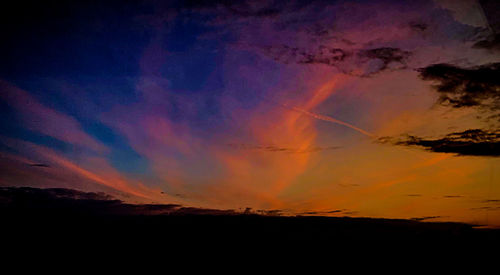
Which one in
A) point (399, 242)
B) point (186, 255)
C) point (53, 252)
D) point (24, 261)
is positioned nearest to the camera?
point (24, 261)

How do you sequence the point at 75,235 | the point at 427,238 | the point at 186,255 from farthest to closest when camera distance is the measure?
the point at 427,238, the point at 186,255, the point at 75,235

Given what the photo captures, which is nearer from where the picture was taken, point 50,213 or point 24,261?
point 24,261

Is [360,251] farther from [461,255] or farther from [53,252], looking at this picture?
[53,252]

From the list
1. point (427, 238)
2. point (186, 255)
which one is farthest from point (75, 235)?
point (427, 238)

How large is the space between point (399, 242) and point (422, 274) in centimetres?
712

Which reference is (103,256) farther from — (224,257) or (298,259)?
(298,259)

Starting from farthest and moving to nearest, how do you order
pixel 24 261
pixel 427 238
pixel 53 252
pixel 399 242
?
pixel 427 238
pixel 399 242
pixel 53 252
pixel 24 261

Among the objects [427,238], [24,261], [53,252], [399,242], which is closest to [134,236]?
[53,252]

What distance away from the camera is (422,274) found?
2244 cm

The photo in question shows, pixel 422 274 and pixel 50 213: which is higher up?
pixel 50 213

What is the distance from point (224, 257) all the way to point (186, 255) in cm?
334

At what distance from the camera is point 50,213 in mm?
24328

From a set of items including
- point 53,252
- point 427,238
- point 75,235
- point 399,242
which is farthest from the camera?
point 427,238

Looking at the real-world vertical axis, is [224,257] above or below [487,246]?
below
